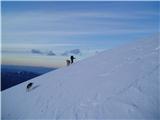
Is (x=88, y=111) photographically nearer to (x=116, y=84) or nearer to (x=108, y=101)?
(x=108, y=101)

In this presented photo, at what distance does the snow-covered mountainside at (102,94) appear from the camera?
1342cm

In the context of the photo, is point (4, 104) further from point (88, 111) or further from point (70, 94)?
point (88, 111)

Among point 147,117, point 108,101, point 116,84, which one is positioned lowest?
point 147,117

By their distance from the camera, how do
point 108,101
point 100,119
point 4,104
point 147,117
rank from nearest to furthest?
point 147,117 < point 100,119 < point 108,101 < point 4,104

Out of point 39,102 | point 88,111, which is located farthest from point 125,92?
point 39,102

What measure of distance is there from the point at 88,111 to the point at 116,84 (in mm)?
2792

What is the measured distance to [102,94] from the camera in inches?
604

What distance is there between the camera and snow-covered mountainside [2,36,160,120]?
44.0ft

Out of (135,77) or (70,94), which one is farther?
(70,94)

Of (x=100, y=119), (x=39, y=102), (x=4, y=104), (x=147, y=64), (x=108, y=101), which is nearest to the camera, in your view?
(x=100, y=119)

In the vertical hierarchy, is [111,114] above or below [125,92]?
below

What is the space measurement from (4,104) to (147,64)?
11729mm

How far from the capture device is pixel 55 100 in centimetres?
1788

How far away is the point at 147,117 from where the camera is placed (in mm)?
12273
